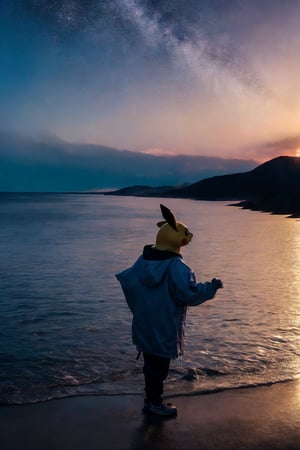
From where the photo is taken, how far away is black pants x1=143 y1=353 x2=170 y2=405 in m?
4.48

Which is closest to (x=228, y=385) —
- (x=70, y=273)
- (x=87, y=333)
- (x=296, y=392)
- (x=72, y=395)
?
(x=296, y=392)

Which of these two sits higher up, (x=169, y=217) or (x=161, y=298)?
(x=169, y=217)

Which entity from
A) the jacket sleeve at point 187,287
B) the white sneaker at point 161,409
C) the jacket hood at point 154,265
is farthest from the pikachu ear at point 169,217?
the white sneaker at point 161,409

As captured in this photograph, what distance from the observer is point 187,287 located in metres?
4.21

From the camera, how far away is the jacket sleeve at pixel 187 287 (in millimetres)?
4191

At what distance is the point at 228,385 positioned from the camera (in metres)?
5.17

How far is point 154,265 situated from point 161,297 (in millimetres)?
283

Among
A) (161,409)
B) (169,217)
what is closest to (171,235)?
(169,217)

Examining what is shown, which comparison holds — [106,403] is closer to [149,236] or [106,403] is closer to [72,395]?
[72,395]

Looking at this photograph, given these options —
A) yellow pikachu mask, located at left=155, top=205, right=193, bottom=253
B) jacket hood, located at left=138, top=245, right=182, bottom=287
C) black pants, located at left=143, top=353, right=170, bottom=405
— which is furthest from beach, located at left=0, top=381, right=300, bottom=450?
yellow pikachu mask, located at left=155, top=205, right=193, bottom=253

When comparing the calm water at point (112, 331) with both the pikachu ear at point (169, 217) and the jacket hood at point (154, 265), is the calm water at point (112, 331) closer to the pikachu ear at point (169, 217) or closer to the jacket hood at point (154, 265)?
the jacket hood at point (154, 265)

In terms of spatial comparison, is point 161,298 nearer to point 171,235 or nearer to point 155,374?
point 171,235

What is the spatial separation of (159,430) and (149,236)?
1960cm

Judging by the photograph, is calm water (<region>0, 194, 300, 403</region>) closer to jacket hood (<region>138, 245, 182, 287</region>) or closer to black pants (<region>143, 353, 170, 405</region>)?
black pants (<region>143, 353, 170, 405</region>)
